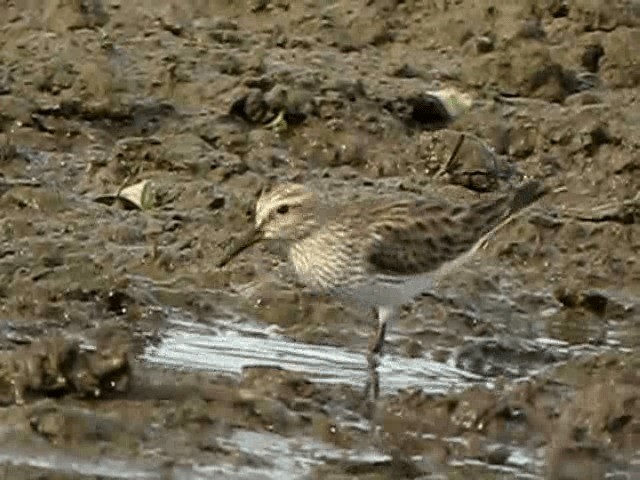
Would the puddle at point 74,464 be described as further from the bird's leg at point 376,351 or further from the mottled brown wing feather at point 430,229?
the mottled brown wing feather at point 430,229

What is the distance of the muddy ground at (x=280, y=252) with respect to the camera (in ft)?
29.0

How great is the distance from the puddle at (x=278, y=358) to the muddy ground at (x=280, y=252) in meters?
0.02

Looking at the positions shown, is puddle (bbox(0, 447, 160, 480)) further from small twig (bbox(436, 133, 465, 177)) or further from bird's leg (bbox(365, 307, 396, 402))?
small twig (bbox(436, 133, 465, 177))

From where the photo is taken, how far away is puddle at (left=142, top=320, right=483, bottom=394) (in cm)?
971

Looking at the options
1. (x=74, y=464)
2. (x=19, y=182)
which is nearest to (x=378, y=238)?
(x=19, y=182)

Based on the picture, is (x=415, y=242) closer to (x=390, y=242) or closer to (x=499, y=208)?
(x=390, y=242)

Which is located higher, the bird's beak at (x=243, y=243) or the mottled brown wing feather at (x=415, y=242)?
the mottled brown wing feather at (x=415, y=242)

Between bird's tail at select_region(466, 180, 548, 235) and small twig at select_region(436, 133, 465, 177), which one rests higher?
small twig at select_region(436, 133, 465, 177)

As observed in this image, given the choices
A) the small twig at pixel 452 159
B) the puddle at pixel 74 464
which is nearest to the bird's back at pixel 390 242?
the small twig at pixel 452 159

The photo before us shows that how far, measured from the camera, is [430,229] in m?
10.5

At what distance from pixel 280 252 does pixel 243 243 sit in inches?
25.2

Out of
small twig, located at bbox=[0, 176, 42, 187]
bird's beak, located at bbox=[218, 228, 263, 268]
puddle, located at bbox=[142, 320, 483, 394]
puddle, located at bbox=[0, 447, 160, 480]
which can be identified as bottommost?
puddle, located at bbox=[0, 447, 160, 480]

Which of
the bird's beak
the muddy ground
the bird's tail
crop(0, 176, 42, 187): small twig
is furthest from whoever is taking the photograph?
crop(0, 176, 42, 187): small twig

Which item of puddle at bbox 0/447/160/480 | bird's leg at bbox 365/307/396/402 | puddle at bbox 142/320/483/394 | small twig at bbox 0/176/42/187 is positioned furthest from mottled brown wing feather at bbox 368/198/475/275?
puddle at bbox 0/447/160/480
